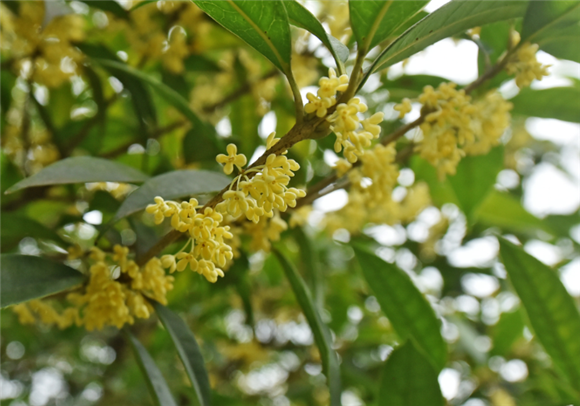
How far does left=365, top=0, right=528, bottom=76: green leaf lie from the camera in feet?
2.64

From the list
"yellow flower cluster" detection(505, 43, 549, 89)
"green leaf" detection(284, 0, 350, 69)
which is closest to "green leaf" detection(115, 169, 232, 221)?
"green leaf" detection(284, 0, 350, 69)

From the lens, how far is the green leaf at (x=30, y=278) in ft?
2.69

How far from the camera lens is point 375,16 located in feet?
2.71

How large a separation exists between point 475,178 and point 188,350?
3.33 feet

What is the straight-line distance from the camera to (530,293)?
121 cm

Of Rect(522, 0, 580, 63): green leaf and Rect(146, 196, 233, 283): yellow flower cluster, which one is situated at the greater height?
Rect(522, 0, 580, 63): green leaf

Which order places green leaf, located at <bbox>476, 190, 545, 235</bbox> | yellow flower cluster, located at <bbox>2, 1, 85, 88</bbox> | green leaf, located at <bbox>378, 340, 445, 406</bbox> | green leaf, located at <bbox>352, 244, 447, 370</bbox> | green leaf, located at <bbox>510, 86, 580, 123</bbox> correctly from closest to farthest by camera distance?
green leaf, located at <bbox>378, 340, 445, 406</bbox>, green leaf, located at <bbox>352, 244, 447, 370</bbox>, green leaf, located at <bbox>510, 86, 580, 123</bbox>, yellow flower cluster, located at <bbox>2, 1, 85, 88</bbox>, green leaf, located at <bbox>476, 190, 545, 235</bbox>

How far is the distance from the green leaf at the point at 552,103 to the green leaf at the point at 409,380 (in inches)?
30.6

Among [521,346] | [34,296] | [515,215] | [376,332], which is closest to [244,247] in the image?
[34,296]

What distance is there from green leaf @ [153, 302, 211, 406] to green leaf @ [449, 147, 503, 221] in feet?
3.12

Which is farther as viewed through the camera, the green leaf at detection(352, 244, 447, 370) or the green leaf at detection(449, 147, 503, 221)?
the green leaf at detection(449, 147, 503, 221)

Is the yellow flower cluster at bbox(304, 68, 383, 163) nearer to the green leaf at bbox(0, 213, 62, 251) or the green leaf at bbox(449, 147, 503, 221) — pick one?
the green leaf at bbox(0, 213, 62, 251)

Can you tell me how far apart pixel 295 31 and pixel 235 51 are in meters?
0.26

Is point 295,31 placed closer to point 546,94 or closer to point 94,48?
point 94,48
